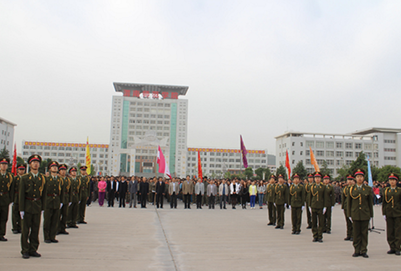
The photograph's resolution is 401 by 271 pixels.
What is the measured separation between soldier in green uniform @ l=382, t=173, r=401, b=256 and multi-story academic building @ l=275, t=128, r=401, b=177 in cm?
8365

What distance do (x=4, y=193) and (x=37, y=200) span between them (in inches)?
88.1

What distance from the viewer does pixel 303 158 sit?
88812mm

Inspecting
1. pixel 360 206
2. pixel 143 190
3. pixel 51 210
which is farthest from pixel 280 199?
pixel 143 190

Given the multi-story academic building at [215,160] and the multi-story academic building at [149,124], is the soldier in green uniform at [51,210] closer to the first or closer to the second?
the multi-story academic building at [149,124]

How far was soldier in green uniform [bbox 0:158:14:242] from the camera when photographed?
8.03 m

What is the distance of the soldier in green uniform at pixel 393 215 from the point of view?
7262 mm

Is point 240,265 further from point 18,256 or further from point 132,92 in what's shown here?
point 132,92

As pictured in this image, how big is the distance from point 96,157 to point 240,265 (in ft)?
371

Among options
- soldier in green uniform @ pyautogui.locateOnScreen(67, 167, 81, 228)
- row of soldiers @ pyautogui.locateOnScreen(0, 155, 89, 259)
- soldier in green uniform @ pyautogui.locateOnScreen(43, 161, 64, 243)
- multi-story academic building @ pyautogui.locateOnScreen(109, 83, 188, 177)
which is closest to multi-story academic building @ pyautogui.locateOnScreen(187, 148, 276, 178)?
multi-story academic building @ pyautogui.locateOnScreen(109, 83, 188, 177)

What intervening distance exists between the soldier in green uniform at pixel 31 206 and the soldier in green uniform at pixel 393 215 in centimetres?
724

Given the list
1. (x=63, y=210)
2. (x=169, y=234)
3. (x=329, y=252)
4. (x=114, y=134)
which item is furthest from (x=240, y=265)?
(x=114, y=134)

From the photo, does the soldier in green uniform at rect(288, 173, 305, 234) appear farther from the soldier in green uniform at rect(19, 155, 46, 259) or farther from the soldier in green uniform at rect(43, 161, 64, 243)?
the soldier in green uniform at rect(19, 155, 46, 259)

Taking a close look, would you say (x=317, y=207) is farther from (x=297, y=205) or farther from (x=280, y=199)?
(x=280, y=199)

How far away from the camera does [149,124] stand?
327ft
